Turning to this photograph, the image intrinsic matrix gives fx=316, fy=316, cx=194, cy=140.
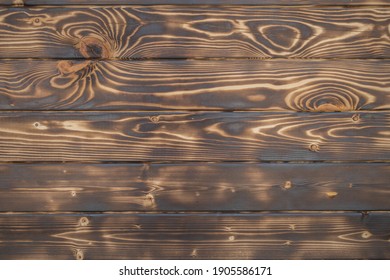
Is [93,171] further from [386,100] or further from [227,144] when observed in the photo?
Result: [386,100]

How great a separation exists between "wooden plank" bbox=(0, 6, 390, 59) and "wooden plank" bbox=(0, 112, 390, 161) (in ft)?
0.59

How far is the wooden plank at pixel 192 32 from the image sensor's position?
0.91 metres

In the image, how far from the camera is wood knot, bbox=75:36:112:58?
91 centimetres

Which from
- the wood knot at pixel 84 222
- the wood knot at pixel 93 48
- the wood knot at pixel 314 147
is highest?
the wood knot at pixel 93 48

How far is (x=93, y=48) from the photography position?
908 millimetres

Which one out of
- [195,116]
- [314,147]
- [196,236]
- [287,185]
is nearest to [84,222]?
[196,236]

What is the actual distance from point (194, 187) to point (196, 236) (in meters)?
0.15

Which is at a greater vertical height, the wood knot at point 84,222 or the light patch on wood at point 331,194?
the light patch on wood at point 331,194

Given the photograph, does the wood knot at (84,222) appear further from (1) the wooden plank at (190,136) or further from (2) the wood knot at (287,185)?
(2) the wood knot at (287,185)

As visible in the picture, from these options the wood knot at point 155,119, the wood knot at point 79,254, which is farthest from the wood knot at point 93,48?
the wood knot at point 79,254

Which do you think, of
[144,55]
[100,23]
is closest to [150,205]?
[144,55]

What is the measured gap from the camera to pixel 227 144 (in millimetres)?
931

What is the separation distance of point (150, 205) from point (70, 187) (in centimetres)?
24

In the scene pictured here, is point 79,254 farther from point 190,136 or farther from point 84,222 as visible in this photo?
point 190,136
